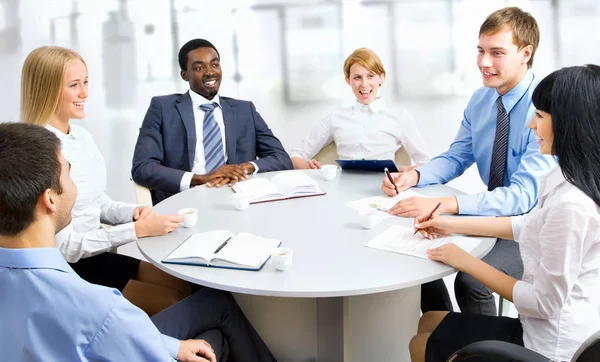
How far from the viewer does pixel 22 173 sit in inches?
46.3

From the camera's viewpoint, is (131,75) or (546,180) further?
(131,75)

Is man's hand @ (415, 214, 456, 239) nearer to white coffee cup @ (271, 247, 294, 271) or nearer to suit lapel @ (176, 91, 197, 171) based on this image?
white coffee cup @ (271, 247, 294, 271)

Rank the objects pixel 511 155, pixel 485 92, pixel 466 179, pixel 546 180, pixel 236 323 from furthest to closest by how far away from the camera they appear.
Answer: pixel 466 179, pixel 485 92, pixel 511 155, pixel 236 323, pixel 546 180

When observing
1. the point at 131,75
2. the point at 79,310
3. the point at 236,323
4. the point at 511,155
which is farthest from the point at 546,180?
the point at 131,75

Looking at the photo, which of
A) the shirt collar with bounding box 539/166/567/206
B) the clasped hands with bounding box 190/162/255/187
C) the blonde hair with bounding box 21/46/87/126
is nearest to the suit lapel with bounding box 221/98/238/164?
the clasped hands with bounding box 190/162/255/187

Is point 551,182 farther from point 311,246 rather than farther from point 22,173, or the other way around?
point 22,173

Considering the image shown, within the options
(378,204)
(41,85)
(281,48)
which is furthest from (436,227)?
(281,48)

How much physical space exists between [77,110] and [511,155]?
179cm

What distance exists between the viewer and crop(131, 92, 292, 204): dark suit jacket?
2965 mm

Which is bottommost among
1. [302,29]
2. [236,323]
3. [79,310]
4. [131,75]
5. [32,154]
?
[236,323]

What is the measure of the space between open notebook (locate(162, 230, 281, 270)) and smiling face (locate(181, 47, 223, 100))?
4.77ft

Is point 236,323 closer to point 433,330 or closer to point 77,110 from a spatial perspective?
point 433,330

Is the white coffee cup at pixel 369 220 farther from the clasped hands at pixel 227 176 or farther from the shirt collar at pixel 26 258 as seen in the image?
the shirt collar at pixel 26 258

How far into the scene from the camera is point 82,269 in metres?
2.28
